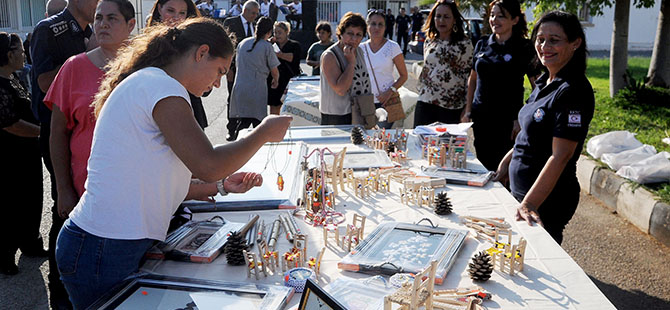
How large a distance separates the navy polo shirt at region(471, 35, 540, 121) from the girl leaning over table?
2576 millimetres

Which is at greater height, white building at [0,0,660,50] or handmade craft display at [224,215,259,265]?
white building at [0,0,660,50]

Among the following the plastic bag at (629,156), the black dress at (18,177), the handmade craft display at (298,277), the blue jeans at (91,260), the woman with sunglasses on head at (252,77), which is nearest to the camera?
the blue jeans at (91,260)

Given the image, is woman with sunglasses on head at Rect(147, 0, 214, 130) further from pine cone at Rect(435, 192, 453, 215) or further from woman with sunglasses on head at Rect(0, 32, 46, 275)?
pine cone at Rect(435, 192, 453, 215)

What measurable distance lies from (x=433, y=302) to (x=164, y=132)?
892mm

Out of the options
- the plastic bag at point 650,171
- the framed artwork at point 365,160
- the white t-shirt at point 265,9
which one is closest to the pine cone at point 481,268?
the framed artwork at point 365,160

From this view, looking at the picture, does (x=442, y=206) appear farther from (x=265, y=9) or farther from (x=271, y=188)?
(x=265, y=9)

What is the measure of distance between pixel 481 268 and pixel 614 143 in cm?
414

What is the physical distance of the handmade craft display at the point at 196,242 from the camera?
196 cm

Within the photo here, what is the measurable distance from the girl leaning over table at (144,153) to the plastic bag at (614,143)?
4462 millimetres

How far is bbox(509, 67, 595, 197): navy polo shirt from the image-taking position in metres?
2.39

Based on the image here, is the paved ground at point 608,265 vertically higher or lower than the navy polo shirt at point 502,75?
lower

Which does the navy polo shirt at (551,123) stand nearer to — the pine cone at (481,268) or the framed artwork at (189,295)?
the pine cone at (481,268)

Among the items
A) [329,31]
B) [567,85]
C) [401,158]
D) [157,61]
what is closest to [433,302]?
[157,61]

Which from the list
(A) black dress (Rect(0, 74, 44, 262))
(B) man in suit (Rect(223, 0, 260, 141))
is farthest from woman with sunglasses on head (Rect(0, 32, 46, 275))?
(B) man in suit (Rect(223, 0, 260, 141))
